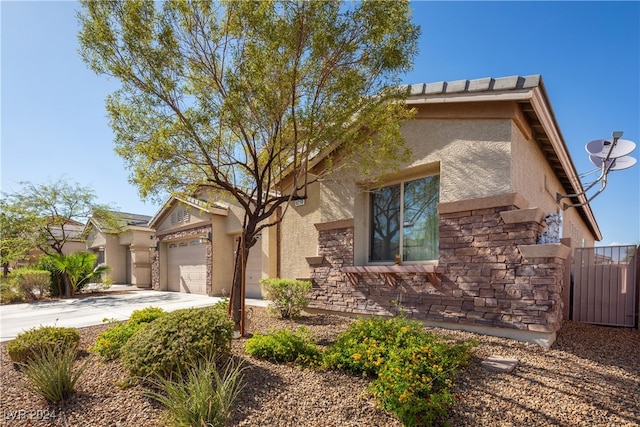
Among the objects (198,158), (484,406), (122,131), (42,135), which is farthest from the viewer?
(42,135)

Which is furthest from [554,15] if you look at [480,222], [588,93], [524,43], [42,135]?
[42,135]

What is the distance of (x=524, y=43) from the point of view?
746 cm

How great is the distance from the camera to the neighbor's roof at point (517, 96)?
5.81 m

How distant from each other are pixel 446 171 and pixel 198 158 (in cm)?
480

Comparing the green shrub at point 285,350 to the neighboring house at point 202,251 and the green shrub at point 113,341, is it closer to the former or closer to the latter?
the green shrub at point 113,341

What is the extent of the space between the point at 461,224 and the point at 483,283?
112 centimetres

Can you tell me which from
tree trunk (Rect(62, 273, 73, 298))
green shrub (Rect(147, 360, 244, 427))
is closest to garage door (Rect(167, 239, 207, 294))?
tree trunk (Rect(62, 273, 73, 298))

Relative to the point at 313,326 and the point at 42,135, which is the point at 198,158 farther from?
the point at 42,135

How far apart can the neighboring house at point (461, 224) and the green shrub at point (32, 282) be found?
1142 cm

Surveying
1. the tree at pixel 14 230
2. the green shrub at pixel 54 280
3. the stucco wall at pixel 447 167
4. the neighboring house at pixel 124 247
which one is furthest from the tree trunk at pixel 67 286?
the stucco wall at pixel 447 167

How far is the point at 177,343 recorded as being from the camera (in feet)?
12.8

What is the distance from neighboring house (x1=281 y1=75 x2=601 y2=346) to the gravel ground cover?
117 cm

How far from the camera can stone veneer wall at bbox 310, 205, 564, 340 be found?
17.8 ft

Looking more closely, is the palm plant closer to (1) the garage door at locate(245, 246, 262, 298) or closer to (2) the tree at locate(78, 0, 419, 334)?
(1) the garage door at locate(245, 246, 262, 298)
